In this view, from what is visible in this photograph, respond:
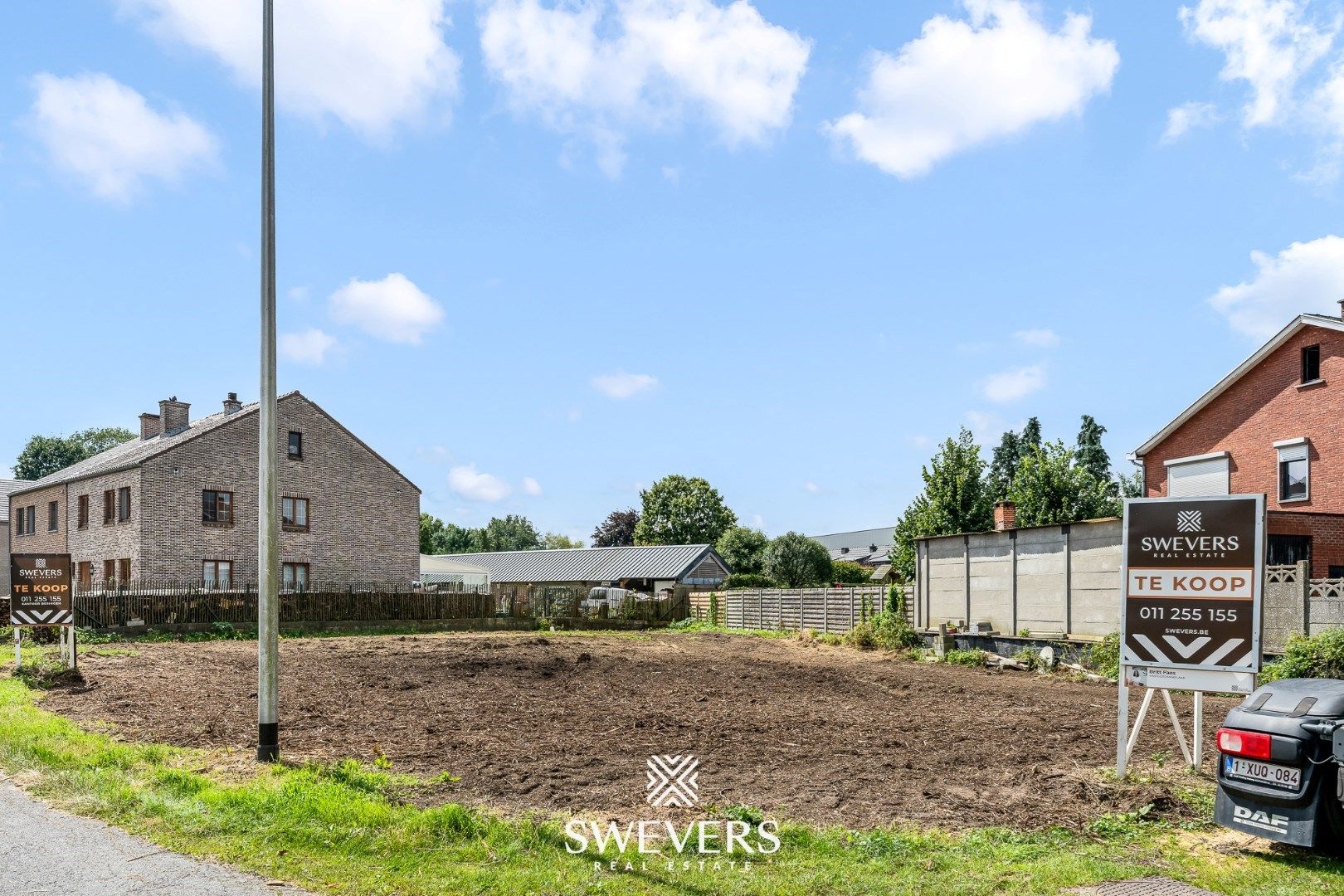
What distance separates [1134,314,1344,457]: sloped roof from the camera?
26.1 m

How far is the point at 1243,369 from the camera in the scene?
28.5 meters

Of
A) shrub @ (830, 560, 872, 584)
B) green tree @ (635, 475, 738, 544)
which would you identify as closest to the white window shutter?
shrub @ (830, 560, 872, 584)

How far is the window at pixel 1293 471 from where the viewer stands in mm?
26781

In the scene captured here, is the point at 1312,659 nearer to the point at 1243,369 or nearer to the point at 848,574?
the point at 1243,369

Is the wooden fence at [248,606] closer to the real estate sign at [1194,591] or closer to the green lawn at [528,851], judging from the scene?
the green lawn at [528,851]

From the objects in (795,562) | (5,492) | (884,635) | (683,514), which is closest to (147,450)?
(5,492)

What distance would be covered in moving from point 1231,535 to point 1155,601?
0.85 m

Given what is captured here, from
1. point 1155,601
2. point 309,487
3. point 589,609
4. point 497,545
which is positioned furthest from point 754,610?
point 497,545

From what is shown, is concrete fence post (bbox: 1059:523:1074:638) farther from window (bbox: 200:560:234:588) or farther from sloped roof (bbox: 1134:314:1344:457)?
window (bbox: 200:560:234:588)

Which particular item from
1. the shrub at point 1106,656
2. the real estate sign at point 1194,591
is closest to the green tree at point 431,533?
the shrub at point 1106,656

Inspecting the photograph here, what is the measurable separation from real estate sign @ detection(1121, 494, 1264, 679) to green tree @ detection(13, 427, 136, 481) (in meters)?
98.4

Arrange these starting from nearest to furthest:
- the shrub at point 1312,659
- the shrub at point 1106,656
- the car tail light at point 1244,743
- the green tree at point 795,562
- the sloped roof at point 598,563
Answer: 1. the car tail light at point 1244,743
2. the shrub at point 1312,659
3. the shrub at point 1106,656
4. the green tree at point 795,562
5. the sloped roof at point 598,563

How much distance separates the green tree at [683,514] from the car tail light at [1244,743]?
8535 centimetres

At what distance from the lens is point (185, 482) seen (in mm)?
38344
